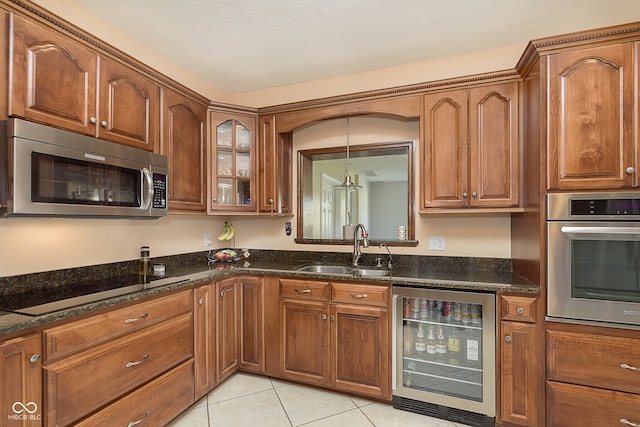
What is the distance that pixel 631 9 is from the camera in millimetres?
2037

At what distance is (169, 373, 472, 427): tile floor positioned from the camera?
203cm

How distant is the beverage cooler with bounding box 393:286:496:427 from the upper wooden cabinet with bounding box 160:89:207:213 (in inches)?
65.6

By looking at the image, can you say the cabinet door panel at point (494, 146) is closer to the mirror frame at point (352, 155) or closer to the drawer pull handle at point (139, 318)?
the mirror frame at point (352, 155)

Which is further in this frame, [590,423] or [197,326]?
[197,326]

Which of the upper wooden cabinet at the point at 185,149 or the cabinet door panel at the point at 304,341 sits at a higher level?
the upper wooden cabinet at the point at 185,149

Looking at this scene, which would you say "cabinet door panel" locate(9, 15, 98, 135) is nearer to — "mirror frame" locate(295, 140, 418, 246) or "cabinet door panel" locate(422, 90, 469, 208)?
"mirror frame" locate(295, 140, 418, 246)

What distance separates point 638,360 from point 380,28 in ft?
7.92

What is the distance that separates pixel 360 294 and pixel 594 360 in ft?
4.29

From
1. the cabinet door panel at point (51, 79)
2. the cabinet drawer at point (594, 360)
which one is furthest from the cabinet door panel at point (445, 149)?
the cabinet door panel at point (51, 79)

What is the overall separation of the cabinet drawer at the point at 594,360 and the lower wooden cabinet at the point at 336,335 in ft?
3.07

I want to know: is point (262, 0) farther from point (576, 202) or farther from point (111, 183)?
point (576, 202)

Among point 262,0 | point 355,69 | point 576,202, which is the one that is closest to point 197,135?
point 262,0

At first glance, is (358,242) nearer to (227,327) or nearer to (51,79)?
(227,327)

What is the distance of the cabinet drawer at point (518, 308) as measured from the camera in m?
1.87
